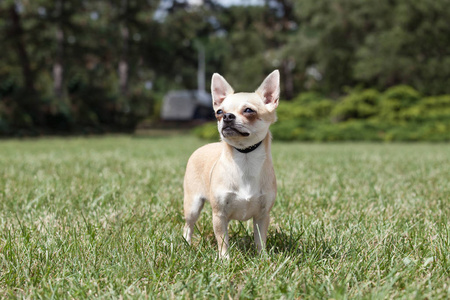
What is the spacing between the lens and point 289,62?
32062mm

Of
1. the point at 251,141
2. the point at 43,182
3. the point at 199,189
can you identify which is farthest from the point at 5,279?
the point at 43,182

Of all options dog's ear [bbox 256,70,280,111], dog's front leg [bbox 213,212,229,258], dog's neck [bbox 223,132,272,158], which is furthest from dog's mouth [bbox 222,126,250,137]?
dog's front leg [bbox 213,212,229,258]

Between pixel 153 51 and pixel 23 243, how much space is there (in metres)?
30.8

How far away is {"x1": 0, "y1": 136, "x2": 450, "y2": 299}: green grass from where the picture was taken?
215 cm

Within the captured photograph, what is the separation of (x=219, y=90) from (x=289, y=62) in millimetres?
30417

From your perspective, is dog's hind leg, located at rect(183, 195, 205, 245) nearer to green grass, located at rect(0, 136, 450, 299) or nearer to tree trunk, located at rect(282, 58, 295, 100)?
green grass, located at rect(0, 136, 450, 299)

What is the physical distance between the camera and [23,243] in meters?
2.77

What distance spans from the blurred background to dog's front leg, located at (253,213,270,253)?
1816 centimetres

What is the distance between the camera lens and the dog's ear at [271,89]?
2652 millimetres

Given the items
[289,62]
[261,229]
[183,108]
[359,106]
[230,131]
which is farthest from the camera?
[183,108]

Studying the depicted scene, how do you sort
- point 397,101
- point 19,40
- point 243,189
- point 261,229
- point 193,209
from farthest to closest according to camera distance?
point 397,101 < point 19,40 < point 193,209 < point 261,229 < point 243,189

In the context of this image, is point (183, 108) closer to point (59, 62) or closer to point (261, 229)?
point (59, 62)

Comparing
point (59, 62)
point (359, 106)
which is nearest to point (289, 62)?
point (359, 106)

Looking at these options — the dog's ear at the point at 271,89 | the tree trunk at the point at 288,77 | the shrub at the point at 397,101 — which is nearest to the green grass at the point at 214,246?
the dog's ear at the point at 271,89
